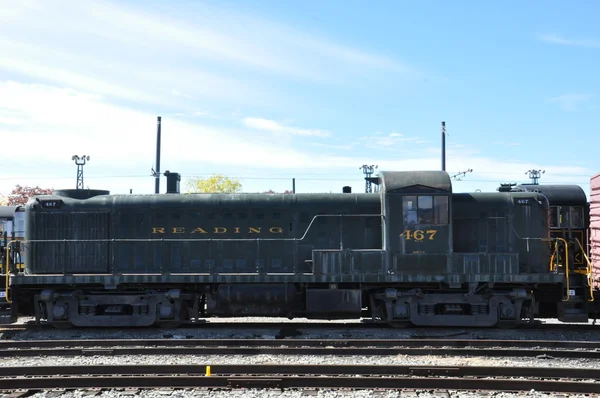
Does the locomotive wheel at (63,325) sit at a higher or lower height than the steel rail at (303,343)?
higher

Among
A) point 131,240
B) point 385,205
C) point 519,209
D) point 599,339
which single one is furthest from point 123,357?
point 599,339

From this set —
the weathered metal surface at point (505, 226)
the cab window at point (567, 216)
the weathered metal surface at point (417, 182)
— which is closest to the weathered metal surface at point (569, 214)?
the cab window at point (567, 216)

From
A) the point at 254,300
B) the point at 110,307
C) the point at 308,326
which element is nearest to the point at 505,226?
the point at 308,326

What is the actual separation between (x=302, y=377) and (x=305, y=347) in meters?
1.86

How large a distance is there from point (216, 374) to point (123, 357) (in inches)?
88.3

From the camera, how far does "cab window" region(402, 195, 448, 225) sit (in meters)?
11.0

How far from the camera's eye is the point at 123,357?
9.38 meters

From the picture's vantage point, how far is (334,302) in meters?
11.4

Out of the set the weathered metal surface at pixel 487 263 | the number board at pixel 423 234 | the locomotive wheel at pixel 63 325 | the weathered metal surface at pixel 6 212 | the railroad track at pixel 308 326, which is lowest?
the railroad track at pixel 308 326

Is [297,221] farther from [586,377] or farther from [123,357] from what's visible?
[586,377]

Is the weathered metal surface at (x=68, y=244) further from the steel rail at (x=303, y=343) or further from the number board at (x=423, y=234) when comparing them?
the number board at (x=423, y=234)

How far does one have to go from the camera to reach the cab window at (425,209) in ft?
36.1

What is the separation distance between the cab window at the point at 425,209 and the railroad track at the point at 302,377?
366 cm

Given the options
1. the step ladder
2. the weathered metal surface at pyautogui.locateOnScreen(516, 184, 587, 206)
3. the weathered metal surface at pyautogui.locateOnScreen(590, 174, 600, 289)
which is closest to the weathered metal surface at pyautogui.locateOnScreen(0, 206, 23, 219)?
the weathered metal surface at pyautogui.locateOnScreen(516, 184, 587, 206)
